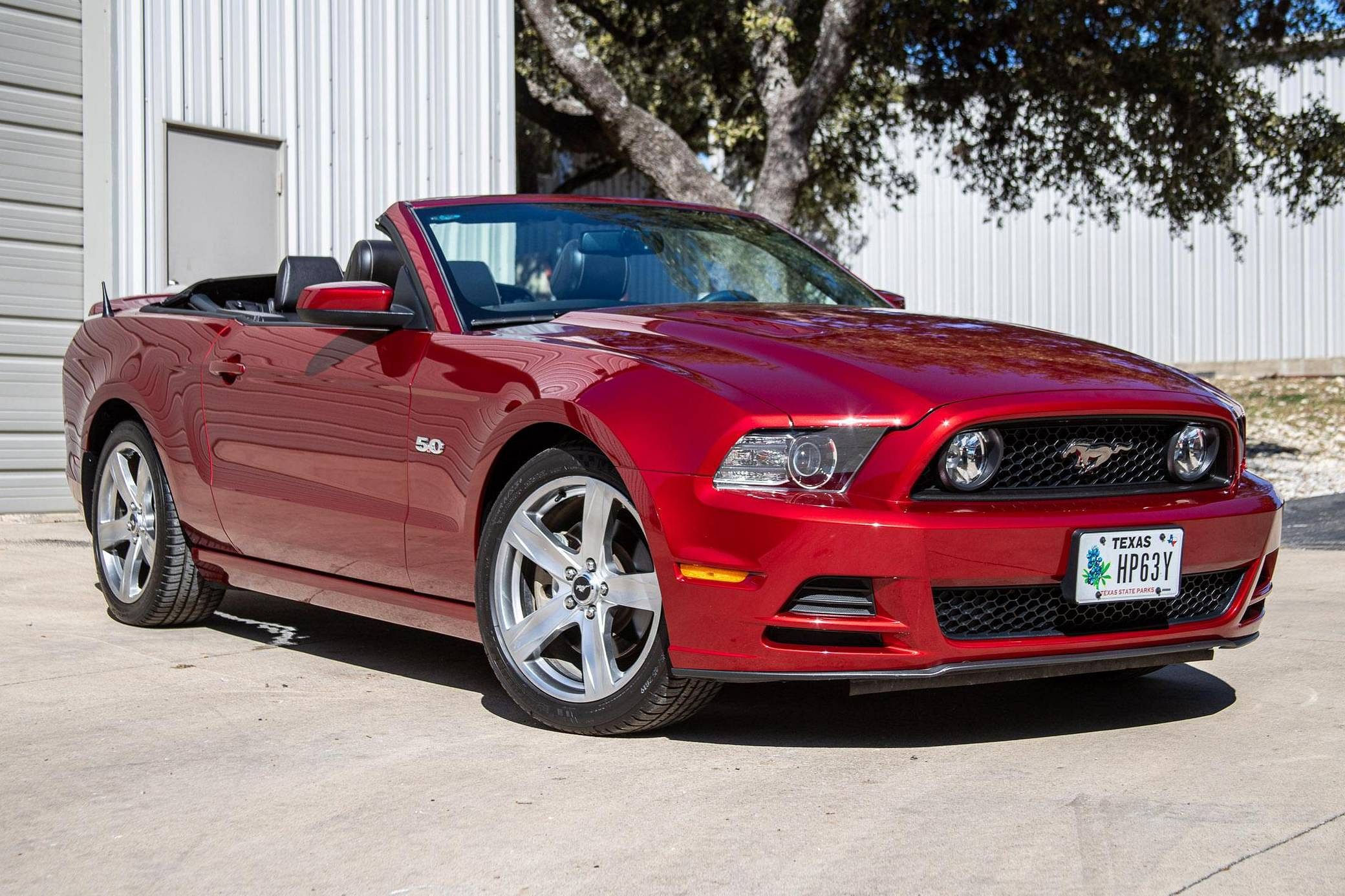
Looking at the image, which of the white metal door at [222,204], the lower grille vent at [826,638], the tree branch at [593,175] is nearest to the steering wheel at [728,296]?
the lower grille vent at [826,638]

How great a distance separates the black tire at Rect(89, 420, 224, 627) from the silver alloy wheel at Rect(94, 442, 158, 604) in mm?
34

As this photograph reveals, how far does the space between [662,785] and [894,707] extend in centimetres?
104

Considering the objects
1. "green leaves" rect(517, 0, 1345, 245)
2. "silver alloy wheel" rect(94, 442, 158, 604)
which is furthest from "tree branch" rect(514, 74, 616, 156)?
"silver alloy wheel" rect(94, 442, 158, 604)

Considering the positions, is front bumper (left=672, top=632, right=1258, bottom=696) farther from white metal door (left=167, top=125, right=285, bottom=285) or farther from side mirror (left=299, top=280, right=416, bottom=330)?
white metal door (left=167, top=125, right=285, bottom=285)

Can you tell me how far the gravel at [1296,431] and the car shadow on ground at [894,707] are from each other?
690 centimetres

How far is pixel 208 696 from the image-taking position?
443 centimetres

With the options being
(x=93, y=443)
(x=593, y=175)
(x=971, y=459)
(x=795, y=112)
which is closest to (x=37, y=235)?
(x=93, y=443)

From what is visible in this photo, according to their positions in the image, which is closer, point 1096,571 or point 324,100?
point 1096,571

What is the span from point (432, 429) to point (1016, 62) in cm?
1180

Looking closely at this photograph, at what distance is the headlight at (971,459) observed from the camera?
3496mm

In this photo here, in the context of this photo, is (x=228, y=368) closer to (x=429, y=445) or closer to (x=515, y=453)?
(x=429, y=445)

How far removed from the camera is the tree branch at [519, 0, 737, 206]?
13.3 metres

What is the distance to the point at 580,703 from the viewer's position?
381 centimetres

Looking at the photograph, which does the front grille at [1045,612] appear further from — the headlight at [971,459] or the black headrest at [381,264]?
the black headrest at [381,264]
